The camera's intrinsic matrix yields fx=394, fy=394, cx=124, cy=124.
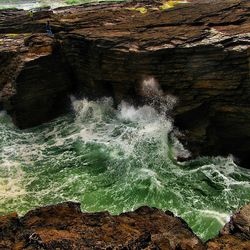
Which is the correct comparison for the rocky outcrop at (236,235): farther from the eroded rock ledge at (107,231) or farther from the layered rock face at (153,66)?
the layered rock face at (153,66)

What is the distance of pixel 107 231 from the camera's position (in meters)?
11.8

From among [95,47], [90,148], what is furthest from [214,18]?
[90,148]

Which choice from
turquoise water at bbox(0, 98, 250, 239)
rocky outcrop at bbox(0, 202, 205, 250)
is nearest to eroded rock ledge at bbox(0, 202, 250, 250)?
rocky outcrop at bbox(0, 202, 205, 250)

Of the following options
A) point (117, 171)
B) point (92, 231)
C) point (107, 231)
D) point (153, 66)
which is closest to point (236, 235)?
point (107, 231)

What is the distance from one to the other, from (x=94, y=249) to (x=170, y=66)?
14856mm

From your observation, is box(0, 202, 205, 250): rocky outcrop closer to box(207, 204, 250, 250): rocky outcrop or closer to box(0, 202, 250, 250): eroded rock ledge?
box(0, 202, 250, 250): eroded rock ledge

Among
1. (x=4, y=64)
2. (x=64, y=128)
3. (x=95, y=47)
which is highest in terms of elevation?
(x=95, y=47)

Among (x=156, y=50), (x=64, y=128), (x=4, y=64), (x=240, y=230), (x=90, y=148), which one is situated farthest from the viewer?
(x=4, y=64)

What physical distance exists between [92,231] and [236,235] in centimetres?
456

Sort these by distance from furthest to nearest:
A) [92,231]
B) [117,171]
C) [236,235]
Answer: [117,171]
[236,235]
[92,231]

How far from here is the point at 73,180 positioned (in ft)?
72.0

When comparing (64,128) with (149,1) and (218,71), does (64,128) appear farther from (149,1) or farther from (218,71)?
(149,1)

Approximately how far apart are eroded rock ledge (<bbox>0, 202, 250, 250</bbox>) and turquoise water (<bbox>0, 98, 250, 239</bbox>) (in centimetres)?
526

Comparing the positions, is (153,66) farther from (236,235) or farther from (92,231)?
(92,231)
